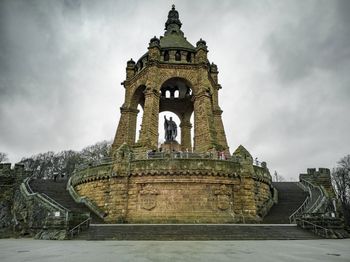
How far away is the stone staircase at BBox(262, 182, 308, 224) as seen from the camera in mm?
16812

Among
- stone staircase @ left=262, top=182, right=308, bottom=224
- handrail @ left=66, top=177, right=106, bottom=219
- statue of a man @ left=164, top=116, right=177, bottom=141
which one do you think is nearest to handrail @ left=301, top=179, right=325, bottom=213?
stone staircase @ left=262, top=182, right=308, bottom=224

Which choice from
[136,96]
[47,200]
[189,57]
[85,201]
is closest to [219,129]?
[189,57]

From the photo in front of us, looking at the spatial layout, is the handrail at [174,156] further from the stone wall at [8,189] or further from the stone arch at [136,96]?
the stone arch at [136,96]

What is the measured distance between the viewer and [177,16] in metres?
34.5

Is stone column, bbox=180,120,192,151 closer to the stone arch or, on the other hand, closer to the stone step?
the stone arch

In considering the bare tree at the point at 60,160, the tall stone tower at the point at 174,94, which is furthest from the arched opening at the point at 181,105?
the bare tree at the point at 60,160

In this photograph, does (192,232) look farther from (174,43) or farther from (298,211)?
(174,43)

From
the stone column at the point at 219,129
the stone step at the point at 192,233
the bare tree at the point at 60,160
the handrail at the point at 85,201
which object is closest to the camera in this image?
Answer: the stone step at the point at 192,233

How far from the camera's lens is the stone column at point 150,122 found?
67.2ft

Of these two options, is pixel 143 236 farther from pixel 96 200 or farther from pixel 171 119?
pixel 171 119

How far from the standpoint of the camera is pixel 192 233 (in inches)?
452

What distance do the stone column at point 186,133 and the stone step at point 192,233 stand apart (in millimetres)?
15393

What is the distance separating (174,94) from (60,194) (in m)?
16.4

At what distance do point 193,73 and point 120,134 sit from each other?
922cm
